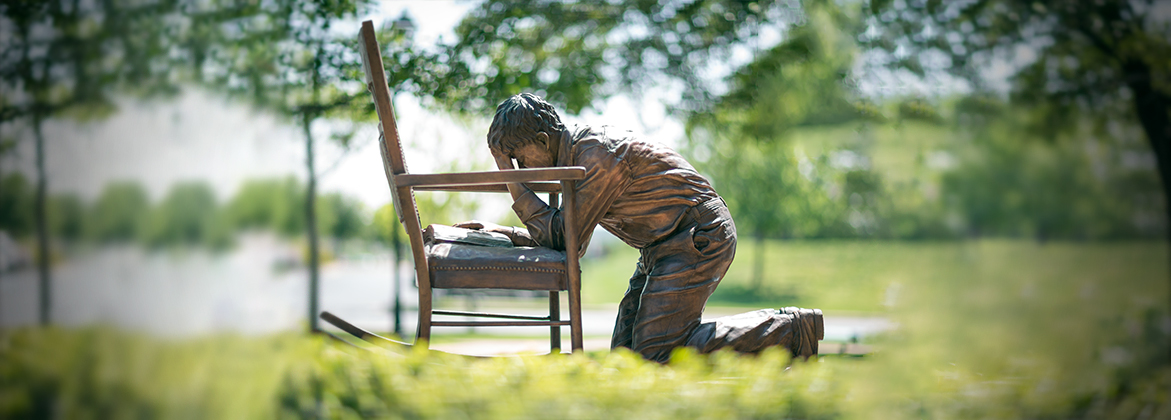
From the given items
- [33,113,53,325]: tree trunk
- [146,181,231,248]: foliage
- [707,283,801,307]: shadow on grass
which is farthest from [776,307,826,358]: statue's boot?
[707,283,801,307]: shadow on grass

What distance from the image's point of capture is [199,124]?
1487mm

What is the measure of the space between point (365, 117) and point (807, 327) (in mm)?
4291

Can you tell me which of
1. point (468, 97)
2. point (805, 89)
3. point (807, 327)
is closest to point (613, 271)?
point (805, 89)

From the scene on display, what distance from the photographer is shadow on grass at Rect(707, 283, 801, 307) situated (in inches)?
719

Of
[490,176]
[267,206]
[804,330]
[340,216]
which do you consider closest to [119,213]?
[267,206]

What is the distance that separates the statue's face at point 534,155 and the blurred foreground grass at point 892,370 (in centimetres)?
85

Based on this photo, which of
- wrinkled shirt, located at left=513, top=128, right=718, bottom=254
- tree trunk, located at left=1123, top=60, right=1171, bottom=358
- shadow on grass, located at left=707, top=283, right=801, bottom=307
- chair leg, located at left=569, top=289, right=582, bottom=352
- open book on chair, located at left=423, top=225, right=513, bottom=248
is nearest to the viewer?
tree trunk, located at left=1123, top=60, right=1171, bottom=358

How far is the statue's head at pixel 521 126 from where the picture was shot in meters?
2.55

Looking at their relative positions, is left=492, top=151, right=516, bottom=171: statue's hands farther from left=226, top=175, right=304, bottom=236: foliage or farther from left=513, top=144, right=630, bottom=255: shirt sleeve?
left=226, top=175, right=304, bottom=236: foliage

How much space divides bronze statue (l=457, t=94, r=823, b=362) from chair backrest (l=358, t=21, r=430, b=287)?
36 centimetres

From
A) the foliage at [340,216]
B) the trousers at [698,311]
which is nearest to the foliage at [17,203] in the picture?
the trousers at [698,311]

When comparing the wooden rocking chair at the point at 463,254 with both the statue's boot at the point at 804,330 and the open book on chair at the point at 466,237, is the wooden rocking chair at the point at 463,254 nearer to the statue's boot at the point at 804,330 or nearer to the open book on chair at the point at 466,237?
the open book on chair at the point at 466,237

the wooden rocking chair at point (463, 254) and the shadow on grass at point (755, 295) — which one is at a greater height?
the wooden rocking chair at point (463, 254)

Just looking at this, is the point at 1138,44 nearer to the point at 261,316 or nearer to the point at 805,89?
the point at 261,316
